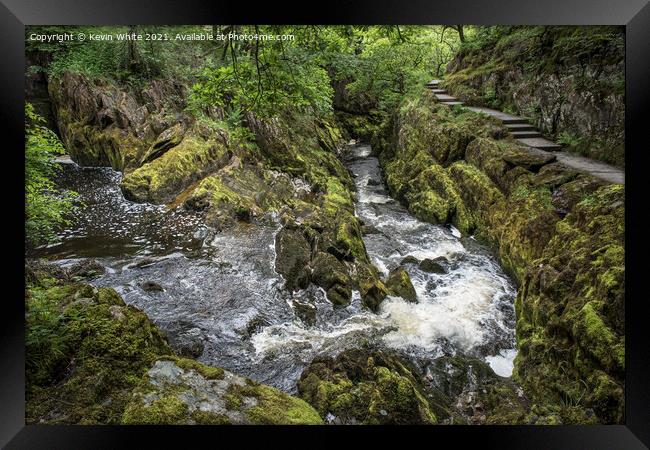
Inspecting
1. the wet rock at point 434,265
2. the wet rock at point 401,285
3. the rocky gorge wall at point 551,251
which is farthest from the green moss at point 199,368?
the wet rock at point 434,265

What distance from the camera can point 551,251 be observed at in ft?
13.5

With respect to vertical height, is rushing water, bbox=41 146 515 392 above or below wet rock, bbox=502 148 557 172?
below

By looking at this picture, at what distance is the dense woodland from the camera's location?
99.5 inches

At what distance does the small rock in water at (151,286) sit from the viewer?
3818mm

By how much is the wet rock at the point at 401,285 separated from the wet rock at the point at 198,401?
2.74m

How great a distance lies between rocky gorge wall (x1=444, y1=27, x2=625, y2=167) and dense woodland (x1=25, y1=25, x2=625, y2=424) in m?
0.04

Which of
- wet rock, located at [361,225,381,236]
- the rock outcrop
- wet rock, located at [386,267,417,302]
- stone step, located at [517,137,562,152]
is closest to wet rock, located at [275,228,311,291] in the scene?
wet rock, located at [386,267,417,302]

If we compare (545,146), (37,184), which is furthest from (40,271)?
(545,146)

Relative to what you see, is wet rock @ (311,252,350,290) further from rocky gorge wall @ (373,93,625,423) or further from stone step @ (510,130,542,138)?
stone step @ (510,130,542,138)

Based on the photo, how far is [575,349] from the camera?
289cm

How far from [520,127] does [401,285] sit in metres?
3.63

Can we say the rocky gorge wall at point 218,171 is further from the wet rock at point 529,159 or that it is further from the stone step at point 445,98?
the stone step at point 445,98

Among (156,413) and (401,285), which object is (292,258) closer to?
(401,285)

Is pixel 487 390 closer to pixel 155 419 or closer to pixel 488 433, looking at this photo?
pixel 488 433
